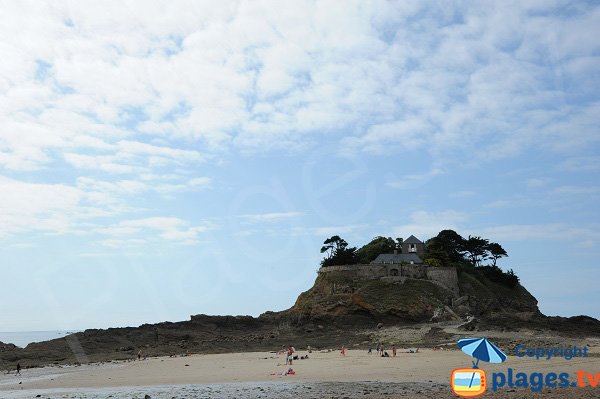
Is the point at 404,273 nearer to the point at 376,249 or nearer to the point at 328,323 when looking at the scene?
the point at 328,323

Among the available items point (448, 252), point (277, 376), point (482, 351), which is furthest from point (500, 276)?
point (482, 351)

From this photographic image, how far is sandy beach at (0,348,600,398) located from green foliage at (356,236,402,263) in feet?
114

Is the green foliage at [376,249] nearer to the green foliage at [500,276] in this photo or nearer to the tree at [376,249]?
the tree at [376,249]

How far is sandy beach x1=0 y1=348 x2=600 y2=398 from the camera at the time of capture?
23766 mm

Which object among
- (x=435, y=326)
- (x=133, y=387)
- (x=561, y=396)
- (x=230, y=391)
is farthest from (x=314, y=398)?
(x=435, y=326)

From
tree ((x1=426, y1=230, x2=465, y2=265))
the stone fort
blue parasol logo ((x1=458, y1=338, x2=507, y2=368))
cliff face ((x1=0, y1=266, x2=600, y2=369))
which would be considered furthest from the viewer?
tree ((x1=426, y1=230, x2=465, y2=265))

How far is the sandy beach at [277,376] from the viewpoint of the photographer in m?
23.8

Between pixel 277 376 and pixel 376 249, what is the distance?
48418 millimetres

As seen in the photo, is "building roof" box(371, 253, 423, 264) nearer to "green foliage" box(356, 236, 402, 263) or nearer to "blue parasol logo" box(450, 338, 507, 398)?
"green foliage" box(356, 236, 402, 263)

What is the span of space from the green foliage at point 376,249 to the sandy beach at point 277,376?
34.7m

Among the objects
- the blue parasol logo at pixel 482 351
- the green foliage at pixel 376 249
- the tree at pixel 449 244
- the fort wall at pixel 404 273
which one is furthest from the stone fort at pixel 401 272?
the blue parasol logo at pixel 482 351

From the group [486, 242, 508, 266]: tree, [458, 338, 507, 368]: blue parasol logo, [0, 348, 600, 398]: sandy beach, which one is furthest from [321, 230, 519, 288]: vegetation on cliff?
[458, 338, 507, 368]: blue parasol logo

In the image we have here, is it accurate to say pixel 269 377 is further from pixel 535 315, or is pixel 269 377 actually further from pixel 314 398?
pixel 535 315

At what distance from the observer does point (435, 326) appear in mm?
49844
